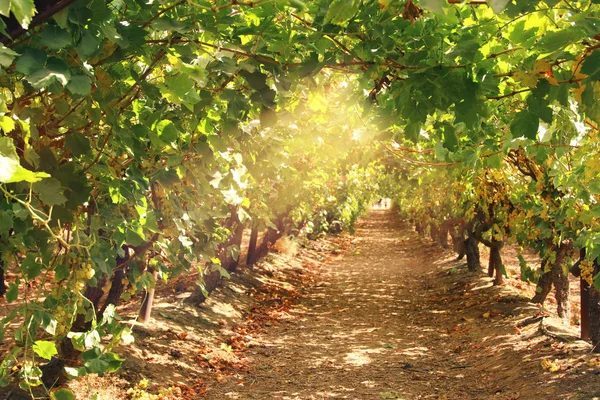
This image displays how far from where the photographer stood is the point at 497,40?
9.58 feet

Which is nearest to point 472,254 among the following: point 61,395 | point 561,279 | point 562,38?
point 561,279

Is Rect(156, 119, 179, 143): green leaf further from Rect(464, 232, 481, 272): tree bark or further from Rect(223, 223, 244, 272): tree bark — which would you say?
Rect(464, 232, 481, 272): tree bark

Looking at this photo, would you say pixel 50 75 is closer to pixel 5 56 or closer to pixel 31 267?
pixel 5 56

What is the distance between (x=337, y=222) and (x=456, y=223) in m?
13.8

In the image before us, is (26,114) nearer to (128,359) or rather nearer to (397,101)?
(397,101)

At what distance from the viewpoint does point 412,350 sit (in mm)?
8938

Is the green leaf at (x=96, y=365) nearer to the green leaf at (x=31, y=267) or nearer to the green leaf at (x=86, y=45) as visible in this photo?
the green leaf at (x=31, y=267)

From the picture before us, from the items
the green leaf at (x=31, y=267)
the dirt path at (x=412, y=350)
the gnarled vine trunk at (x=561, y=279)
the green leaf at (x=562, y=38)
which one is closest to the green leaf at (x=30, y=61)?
the green leaf at (x=31, y=267)

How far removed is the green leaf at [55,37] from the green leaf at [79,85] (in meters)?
0.11

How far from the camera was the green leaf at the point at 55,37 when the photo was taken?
5.86 ft

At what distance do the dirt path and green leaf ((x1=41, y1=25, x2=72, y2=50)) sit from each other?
553 centimetres

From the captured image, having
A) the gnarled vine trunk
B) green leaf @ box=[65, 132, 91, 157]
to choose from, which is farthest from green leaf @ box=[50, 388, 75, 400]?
the gnarled vine trunk

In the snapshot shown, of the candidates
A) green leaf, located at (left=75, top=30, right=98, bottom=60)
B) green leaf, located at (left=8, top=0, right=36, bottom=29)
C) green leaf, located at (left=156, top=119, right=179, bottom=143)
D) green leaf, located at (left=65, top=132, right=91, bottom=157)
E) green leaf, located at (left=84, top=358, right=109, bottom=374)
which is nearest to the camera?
green leaf, located at (left=8, top=0, right=36, bottom=29)

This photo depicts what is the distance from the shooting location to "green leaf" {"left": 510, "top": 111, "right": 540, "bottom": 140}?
2613 millimetres
